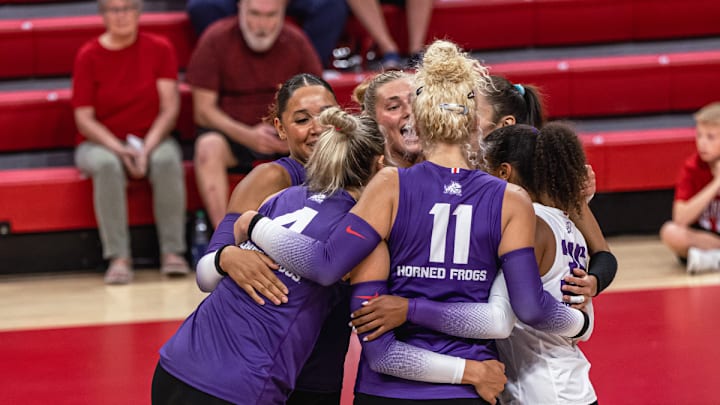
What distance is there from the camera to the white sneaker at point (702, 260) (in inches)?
212

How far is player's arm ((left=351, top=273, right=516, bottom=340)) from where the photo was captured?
7.90ft

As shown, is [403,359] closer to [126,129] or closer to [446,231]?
[446,231]

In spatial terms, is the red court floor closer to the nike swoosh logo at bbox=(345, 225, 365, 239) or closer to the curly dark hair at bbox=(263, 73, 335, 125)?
the curly dark hair at bbox=(263, 73, 335, 125)

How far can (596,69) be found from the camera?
662 cm

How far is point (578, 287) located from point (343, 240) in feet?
2.09

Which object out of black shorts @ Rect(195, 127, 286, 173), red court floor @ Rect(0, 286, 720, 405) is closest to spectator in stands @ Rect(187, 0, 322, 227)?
black shorts @ Rect(195, 127, 286, 173)

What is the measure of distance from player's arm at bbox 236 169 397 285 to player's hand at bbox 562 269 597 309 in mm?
512

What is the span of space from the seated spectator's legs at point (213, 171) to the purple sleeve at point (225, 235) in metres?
2.78

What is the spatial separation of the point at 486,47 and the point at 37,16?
2909mm

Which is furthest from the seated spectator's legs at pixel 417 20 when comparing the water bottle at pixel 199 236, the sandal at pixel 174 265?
the sandal at pixel 174 265

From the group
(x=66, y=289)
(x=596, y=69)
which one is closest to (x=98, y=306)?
(x=66, y=289)

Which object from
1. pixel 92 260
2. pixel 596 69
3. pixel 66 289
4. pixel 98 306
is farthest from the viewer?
pixel 596 69

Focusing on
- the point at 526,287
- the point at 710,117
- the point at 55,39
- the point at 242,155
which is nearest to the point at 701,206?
the point at 710,117

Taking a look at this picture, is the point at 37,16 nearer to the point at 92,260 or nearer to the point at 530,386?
the point at 92,260
